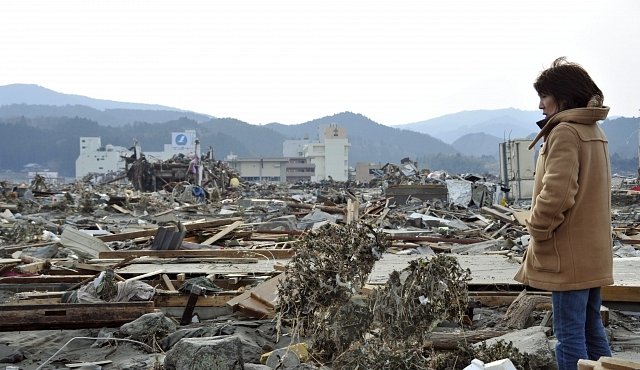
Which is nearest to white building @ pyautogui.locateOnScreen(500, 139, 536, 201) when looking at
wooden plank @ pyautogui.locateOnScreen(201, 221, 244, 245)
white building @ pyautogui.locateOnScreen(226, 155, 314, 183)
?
wooden plank @ pyautogui.locateOnScreen(201, 221, 244, 245)

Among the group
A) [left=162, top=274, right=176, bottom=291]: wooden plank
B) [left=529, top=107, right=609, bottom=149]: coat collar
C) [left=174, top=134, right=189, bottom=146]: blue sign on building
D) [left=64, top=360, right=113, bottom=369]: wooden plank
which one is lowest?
[left=64, top=360, right=113, bottom=369]: wooden plank

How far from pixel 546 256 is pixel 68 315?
4016mm

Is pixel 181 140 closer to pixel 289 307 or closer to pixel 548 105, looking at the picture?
pixel 289 307

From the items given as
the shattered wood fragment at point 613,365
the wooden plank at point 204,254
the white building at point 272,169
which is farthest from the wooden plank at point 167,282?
the white building at point 272,169

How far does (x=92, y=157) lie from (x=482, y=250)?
104561mm

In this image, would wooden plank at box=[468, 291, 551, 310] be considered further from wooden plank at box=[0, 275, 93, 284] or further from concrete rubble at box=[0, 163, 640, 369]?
wooden plank at box=[0, 275, 93, 284]

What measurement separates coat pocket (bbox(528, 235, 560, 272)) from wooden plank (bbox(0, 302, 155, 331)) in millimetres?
3502

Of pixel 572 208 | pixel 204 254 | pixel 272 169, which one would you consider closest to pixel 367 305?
pixel 572 208

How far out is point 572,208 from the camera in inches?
123

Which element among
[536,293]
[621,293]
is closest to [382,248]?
[536,293]

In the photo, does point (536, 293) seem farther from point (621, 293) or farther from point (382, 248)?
point (382, 248)

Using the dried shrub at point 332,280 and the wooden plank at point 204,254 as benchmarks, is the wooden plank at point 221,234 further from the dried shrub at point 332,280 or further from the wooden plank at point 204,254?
the dried shrub at point 332,280

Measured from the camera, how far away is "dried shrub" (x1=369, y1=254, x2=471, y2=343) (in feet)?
12.0

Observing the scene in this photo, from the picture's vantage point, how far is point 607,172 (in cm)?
321
